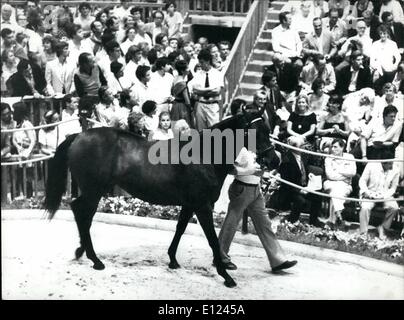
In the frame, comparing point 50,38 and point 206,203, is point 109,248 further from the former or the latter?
point 50,38

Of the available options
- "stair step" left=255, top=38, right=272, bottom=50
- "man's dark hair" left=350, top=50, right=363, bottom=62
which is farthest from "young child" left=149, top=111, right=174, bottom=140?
"stair step" left=255, top=38, right=272, bottom=50

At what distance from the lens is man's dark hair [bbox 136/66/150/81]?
1142cm

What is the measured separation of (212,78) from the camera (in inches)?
463

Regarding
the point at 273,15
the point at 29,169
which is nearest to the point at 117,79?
the point at 29,169

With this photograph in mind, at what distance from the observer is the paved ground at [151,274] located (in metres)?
9.36

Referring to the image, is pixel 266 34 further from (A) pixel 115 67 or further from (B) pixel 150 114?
(B) pixel 150 114

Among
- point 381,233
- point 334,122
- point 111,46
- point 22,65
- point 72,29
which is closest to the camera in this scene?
point 381,233

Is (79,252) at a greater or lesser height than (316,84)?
lesser

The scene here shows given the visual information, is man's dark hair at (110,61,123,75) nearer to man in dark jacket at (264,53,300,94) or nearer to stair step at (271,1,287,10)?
man in dark jacket at (264,53,300,94)

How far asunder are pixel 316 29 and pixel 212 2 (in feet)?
10.2

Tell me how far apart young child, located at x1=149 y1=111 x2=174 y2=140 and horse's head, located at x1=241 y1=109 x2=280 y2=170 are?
1638 millimetres

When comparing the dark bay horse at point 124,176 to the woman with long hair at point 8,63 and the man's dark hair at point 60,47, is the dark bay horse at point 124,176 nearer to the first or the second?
the woman with long hair at point 8,63

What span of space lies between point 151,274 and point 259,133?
1.97 metres

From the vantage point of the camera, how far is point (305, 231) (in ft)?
35.1
